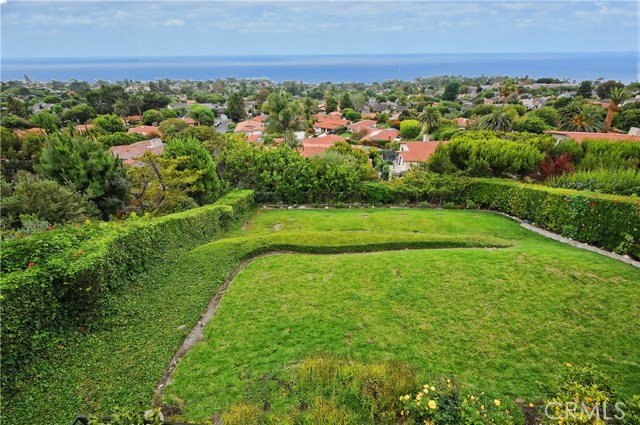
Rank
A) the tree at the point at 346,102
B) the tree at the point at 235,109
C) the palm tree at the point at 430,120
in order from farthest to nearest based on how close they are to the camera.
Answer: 1. the tree at the point at 346,102
2. the tree at the point at 235,109
3. the palm tree at the point at 430,120

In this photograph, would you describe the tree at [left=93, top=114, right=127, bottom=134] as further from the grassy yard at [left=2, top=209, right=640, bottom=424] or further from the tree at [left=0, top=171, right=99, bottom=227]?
the grassy yard at [left=2, top=209, right=640, bottom=424]

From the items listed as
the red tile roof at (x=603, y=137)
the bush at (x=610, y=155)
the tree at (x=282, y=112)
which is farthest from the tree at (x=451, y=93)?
the bush at (x=610, y=155)

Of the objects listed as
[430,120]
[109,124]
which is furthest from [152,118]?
[430,120]

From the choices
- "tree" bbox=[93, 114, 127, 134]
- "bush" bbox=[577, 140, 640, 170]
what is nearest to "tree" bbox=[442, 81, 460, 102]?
"tree" bbox=[93, 114, 127, 134]

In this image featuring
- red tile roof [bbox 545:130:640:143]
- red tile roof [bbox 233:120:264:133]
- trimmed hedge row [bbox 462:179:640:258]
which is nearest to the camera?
trimmed hedge row [bbox 462:179:640:258]

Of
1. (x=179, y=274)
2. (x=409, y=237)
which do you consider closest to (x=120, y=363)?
(x=179, y=274)

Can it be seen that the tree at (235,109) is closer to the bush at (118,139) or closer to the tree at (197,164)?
the bush at (118,139)
